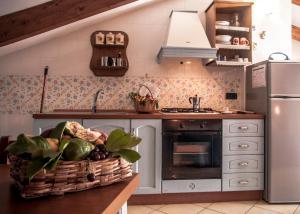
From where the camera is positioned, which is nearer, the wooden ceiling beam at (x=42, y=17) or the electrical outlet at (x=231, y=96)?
the wooden ceiling beam at (x=42, y=17)

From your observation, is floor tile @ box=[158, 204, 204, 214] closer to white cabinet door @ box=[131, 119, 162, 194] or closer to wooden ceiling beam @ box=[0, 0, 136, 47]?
white cabinet door @ box=[131, 119, 162, 194]

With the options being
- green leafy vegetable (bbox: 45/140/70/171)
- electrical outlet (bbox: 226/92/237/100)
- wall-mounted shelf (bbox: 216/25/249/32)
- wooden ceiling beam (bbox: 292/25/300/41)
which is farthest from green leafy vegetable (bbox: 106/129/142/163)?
wooden ceiling beam (bbox: 292/25/300/41)

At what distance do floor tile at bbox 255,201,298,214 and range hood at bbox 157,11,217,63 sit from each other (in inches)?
61.4

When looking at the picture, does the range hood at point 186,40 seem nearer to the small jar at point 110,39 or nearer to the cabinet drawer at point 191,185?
the small jar at point 110,39

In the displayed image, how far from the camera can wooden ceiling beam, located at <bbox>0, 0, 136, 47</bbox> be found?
2160mm

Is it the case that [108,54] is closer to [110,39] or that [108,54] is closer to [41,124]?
[110,39]

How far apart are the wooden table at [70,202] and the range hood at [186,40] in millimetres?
2093

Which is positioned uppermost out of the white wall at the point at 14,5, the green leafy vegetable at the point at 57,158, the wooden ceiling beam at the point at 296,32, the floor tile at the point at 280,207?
the wooden ceiling beam at the point at 296,32

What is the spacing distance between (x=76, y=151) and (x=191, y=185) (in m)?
1.99

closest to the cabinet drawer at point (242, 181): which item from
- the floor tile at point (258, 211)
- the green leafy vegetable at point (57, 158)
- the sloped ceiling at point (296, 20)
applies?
the floor tile at point (258, 211)

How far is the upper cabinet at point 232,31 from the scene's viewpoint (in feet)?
9.26

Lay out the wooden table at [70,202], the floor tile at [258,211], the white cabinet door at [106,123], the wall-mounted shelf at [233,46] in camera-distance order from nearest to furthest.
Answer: the wooden table at [70,202], the floor tile at [258,211], the white cabinet door at [106,123], the wall-mounted shelf at [233,46]

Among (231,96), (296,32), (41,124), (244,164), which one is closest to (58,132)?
(41,124)

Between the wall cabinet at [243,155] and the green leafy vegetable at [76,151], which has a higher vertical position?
the green leafy vegetable at [76,151]
